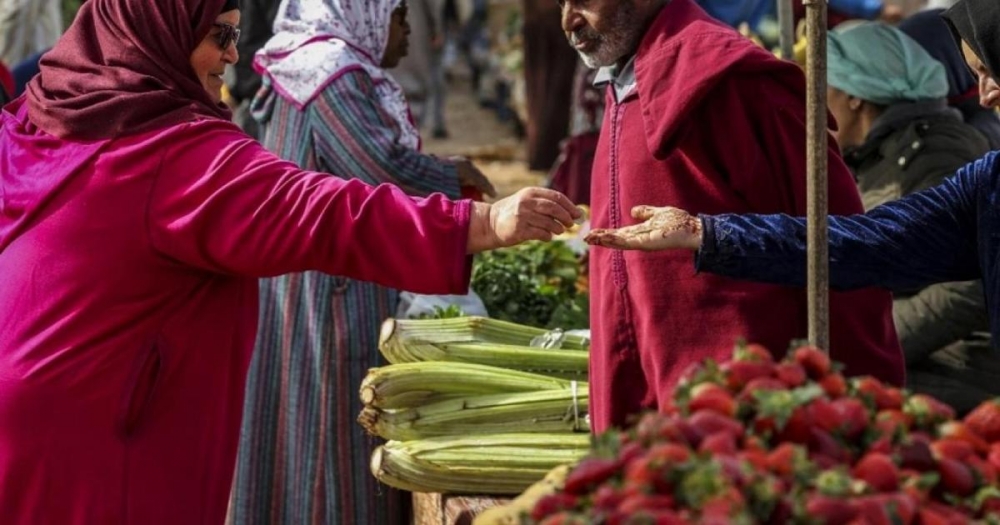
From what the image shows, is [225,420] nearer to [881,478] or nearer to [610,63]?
[610,63]

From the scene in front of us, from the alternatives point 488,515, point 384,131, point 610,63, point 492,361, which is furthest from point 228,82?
point 488,515

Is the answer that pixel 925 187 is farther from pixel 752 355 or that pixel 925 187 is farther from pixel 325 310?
pixel 752 355

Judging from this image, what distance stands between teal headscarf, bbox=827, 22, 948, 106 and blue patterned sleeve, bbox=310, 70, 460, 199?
1439mm

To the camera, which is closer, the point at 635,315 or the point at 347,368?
the point at 635,315

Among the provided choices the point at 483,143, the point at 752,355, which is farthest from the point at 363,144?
the point at 483,143

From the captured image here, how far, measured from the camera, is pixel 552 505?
2248mm

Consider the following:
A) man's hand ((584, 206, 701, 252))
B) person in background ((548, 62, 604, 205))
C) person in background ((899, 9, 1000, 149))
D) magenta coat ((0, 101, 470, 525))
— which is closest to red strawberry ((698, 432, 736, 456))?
man's hand ((584, 206, 701, 252))

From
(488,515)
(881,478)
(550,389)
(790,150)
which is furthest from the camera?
(550,389)

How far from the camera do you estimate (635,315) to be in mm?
3758

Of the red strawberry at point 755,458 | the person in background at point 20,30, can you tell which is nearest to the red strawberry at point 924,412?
the red strawberry at point 755,458

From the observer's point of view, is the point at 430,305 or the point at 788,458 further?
the point at 430,305

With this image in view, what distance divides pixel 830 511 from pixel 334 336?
126 inches

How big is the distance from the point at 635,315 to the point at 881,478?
1561mm

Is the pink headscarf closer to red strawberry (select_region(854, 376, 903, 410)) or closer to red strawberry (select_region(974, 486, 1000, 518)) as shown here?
red strawberry (select_region(854, 376, 903, 410))
